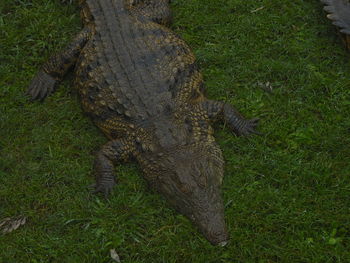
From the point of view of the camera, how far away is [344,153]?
15.6 ft

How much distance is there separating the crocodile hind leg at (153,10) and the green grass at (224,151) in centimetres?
26

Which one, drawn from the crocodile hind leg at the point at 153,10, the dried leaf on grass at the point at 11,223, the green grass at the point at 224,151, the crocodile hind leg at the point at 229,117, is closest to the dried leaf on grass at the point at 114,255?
the green grass at the point at 224,151

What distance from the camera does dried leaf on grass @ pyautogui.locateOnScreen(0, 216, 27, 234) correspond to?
4.52m

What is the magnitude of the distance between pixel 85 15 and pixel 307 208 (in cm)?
331

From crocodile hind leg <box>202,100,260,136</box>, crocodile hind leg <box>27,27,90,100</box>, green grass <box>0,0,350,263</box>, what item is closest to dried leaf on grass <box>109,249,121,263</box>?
green grass <box>0,0,350,263</box>

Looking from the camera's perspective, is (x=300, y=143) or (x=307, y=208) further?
(x=300, y=143)

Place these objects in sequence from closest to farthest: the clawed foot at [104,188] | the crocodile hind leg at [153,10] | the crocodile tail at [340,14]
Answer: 1. the clawed foot at [104,188]
2. the crocodile tail at [340,14]
3. the crocodile hind leg at [153,10]

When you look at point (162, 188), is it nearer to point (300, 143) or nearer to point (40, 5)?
point (300, 143)

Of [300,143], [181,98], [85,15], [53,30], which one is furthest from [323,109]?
[53,30]

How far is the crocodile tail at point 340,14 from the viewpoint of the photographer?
546cm

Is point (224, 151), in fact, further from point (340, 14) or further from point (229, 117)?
point (340, 14)

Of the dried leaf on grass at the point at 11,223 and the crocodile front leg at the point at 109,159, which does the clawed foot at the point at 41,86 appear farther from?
the dried leaf on grass at the point at 11,223

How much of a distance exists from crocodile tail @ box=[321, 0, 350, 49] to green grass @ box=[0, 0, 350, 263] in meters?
0.23

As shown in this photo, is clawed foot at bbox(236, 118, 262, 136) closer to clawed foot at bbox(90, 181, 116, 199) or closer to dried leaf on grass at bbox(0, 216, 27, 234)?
clawed foot at bbox(90, 181, 116, 199)
